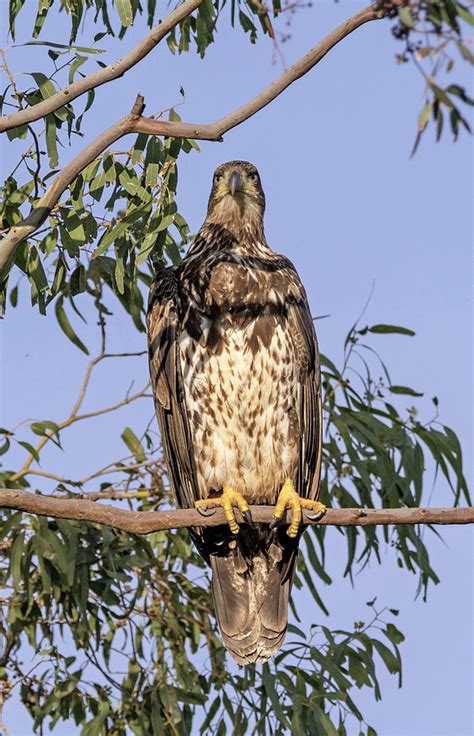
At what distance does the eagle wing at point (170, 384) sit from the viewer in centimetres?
499

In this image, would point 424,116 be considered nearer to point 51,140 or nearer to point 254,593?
point 51,140

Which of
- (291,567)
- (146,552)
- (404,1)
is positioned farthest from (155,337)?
(404,1)

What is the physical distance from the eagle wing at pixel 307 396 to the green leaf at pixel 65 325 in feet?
5.11

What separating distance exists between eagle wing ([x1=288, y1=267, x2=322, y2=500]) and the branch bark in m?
1.51

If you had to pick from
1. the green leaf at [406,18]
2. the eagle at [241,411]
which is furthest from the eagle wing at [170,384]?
the green leaf at [406,18]

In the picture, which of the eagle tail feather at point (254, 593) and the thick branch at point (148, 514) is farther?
the eagle tail feather at point (254, 593)

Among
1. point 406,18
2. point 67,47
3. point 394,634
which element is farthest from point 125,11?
point 394,634

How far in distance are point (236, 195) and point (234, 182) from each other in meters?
0.06

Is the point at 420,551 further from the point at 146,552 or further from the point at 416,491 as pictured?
the point at 146,552

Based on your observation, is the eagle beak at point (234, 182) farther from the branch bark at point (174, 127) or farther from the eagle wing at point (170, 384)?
the branch bark at point (174, 127)

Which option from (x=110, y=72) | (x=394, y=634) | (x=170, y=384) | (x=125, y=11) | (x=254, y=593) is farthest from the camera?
(x=394, y=634)

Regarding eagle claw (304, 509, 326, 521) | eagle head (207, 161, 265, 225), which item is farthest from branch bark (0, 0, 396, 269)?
eagle head (207, 161, 265, 225)

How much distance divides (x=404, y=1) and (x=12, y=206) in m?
2.64

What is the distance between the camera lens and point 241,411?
191 inches
